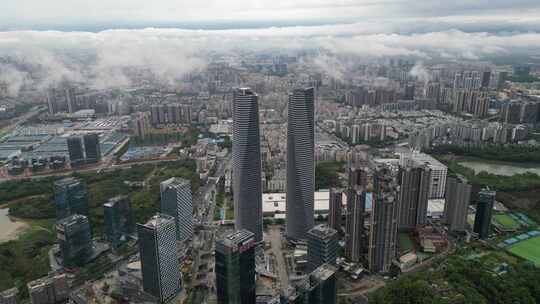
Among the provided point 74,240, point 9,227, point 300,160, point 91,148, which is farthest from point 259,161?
point 91,148

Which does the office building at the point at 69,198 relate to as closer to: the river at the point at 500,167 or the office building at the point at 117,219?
the office building at the point at 117,219

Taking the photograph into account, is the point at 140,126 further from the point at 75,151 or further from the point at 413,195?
the point at 413,195

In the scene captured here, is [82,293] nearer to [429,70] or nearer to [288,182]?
[288,182]

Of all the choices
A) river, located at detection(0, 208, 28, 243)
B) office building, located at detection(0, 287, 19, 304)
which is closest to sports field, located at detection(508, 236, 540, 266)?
office building, located at detection(0, 287, 19, 304)

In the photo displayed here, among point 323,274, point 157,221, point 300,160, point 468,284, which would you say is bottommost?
point 468,284

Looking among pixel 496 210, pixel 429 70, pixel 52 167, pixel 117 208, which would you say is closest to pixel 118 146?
pixel 52 167

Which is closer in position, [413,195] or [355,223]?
[355,223]
